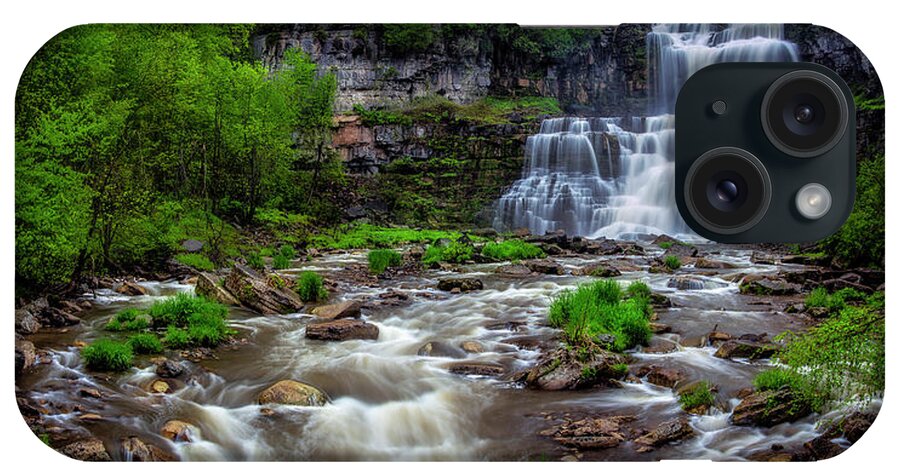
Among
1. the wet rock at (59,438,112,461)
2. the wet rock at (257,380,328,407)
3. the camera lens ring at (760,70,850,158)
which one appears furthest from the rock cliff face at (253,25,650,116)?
the wet rock at (59,438,112,461)

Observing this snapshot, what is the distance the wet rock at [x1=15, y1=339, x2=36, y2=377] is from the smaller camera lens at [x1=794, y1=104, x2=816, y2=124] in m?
5.58

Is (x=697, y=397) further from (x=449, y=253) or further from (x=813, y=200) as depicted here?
(x=449, y=253)

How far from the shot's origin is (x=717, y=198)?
5926mm

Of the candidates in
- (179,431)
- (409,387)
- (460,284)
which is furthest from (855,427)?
(179,431)

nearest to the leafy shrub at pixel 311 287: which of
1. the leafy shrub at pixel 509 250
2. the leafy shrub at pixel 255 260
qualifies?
the leafy shrub at pixel 255 260

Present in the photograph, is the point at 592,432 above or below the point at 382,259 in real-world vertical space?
below

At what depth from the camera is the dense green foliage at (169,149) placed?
627 centimetres

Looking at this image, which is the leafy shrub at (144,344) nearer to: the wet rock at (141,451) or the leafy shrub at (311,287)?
the wet rock at (141,451)

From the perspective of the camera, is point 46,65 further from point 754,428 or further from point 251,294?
point 754,428

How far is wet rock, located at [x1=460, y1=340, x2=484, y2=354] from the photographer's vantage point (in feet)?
20.3

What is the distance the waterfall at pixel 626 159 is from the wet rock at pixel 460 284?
532mm

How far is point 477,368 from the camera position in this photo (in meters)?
6.20

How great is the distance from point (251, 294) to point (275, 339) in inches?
15.6

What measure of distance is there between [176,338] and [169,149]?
1.42 meters
